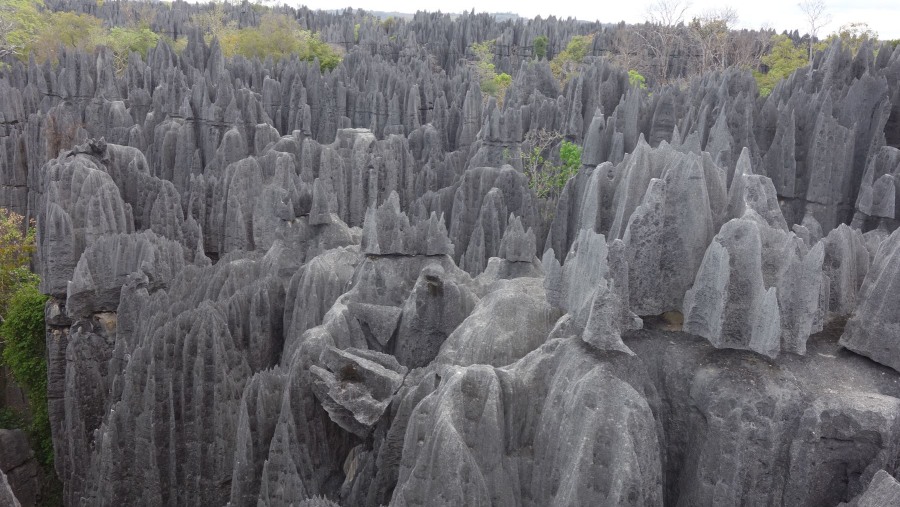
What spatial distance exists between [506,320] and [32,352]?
730 inches

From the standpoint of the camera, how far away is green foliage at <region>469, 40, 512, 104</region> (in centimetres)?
5234

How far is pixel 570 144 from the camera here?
88.1ft

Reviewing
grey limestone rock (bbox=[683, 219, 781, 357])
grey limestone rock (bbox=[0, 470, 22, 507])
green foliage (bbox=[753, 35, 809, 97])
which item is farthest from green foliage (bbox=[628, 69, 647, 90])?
grey limestone rock (bbox=[0, 470, 22, 507])

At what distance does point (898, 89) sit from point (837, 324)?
18.4m

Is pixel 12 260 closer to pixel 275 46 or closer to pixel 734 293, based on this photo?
pixel 734 293

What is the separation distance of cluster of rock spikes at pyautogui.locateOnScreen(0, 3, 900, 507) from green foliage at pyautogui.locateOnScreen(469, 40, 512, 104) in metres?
23.3

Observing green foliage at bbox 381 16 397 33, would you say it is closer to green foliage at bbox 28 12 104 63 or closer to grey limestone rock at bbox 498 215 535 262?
green foliage at bbox 28 12 104 63

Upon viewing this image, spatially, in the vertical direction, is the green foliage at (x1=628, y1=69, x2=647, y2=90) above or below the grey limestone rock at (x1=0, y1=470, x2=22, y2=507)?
above

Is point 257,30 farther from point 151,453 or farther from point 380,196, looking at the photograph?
point 151,453

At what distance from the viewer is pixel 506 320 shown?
8.32 meters

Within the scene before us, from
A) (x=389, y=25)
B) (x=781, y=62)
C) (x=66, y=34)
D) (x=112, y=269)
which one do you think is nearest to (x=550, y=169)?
(x=112, y=269)

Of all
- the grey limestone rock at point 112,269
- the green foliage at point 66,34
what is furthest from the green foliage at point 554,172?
the green foliage at point 66,34

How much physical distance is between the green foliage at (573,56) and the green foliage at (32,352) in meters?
45.8

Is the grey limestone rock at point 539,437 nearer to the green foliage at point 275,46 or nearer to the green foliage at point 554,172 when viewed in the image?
the green foliage at point 554,172
